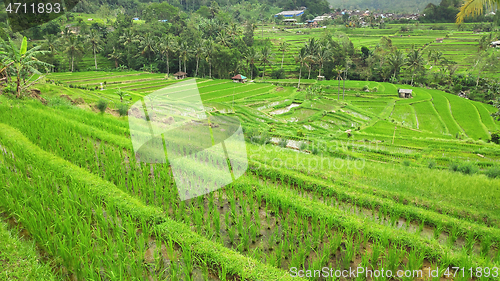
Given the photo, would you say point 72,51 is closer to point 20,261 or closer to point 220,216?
point 220,216

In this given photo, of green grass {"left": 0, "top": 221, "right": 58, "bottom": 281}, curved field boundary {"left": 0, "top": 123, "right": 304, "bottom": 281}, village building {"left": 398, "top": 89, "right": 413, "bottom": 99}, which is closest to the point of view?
green grass {"left": 0, "top": 221, "right": 58, "bottom": 281}

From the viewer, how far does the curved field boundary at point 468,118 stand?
18334mm

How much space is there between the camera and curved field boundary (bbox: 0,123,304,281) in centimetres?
310

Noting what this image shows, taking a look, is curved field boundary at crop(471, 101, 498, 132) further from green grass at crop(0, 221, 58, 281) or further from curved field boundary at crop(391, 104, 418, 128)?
green grass at crop(0, 221, 58, 281)

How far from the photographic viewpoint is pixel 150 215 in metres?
3.95

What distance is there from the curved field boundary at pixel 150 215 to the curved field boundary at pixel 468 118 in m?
20.3

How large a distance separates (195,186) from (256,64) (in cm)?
4067

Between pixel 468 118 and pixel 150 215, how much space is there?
24876mm

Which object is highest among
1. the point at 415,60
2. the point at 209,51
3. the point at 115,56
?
the point at 209,51

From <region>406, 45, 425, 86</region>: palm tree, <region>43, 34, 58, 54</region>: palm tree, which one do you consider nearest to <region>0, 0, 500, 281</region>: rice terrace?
<region>406, 45, 425, 86</region>: palm tree

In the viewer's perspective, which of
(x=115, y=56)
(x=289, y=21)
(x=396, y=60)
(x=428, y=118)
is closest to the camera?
(x=428, y=118)

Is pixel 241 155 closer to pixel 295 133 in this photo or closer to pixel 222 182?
pixel 222 182

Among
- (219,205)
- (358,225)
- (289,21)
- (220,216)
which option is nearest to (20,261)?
(220,216)

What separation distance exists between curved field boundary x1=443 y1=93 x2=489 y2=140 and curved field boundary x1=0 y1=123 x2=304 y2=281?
20306 millimetres
